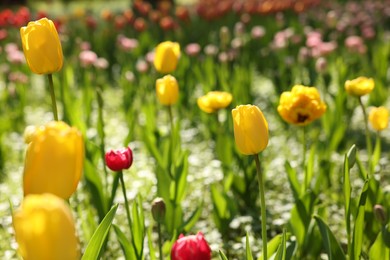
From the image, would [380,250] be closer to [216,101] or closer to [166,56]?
[216,101]

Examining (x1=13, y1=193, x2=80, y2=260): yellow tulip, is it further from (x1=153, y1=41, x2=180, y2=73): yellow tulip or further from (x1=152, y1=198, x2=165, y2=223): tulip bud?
(x1=153, y1=41, x2=180, y2=73): yellow tulip

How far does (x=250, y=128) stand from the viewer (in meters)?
1.26

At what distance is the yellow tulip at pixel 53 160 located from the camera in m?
0.80

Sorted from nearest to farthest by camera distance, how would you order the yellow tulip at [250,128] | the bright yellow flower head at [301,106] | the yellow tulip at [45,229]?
1. the yellow tulip at [45,229]
2. the yellow tulip at [250,128]
3. the bright yellow flower head at [301,106]

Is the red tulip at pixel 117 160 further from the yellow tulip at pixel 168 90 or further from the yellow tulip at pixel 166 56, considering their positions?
the yellow tulip at pixel 166 56

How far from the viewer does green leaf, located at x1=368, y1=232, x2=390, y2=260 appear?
62.0 inches

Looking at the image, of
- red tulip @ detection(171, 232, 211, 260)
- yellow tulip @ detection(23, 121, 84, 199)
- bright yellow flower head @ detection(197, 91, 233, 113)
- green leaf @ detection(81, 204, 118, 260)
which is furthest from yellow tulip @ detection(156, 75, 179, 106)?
yellow tulip @ detection(23, 121, 84, 199)

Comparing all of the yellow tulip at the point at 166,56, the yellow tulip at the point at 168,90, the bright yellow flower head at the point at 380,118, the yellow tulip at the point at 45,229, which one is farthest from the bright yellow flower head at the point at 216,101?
the yellow tulip at the point at 45,229

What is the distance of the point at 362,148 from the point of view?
333cm

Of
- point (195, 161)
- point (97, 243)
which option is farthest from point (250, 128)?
point (195, 161)

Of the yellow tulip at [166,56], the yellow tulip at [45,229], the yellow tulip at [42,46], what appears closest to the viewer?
the yellow tulip at [45,229]

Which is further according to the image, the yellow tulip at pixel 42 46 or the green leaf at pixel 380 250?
the green leaf at pixel 380 250

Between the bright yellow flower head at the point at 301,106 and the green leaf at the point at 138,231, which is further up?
the bright yellow flower head at the point at 301,106

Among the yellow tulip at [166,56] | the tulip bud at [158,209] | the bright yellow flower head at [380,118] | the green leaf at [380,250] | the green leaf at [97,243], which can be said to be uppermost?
the yellow tulip at [166,56]
